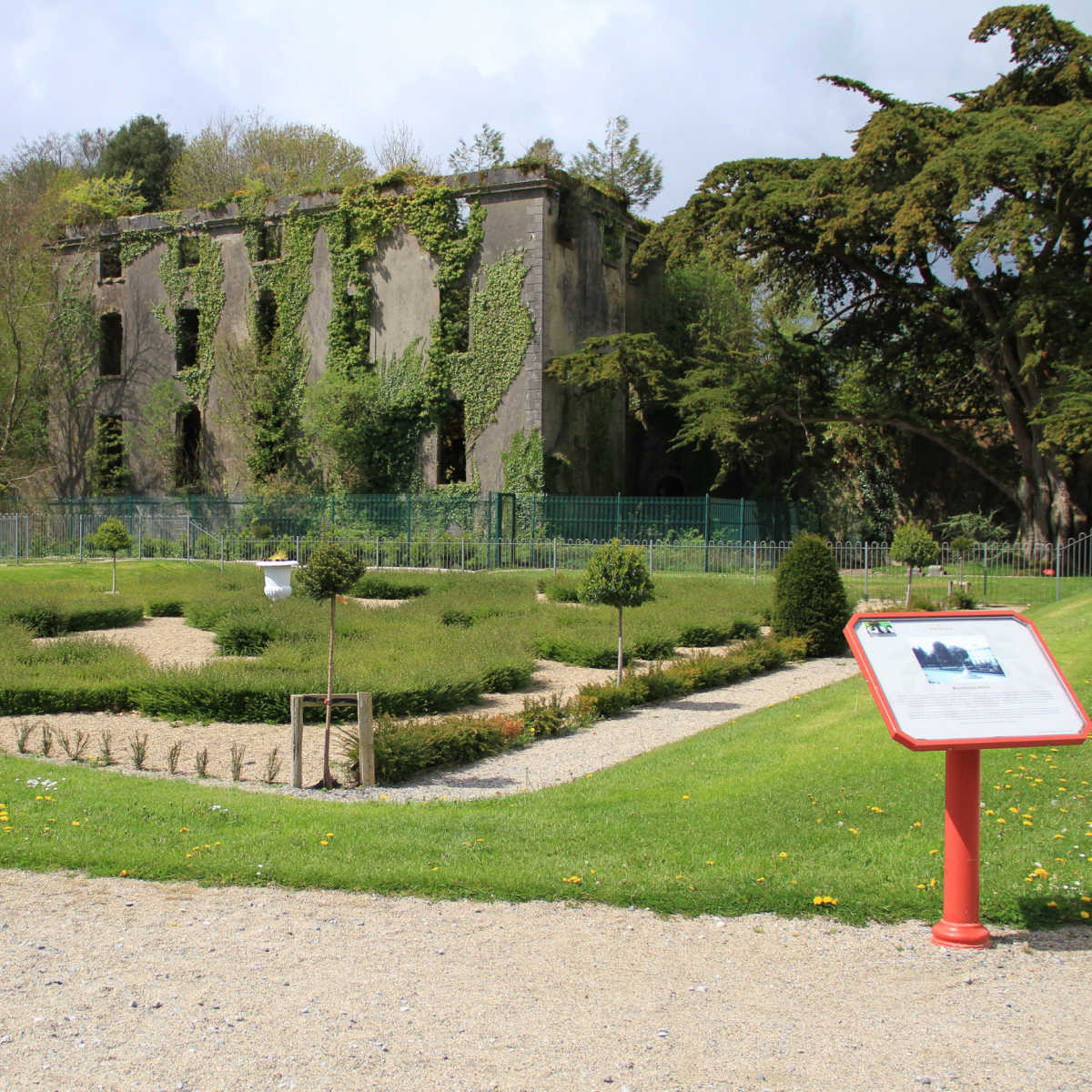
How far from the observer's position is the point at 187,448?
4278cm

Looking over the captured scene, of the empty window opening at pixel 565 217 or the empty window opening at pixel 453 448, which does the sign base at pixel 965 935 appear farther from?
the empty window opening at pixel 565 217

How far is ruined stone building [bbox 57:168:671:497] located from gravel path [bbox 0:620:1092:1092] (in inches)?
1160

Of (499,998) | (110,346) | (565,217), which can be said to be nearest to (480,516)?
(565,217)

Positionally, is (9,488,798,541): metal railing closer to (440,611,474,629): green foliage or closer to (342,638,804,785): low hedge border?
(440,611,474,629): green foliage

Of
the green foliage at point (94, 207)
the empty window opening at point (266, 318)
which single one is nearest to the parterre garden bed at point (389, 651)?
the empty window opening at point (266, 318)

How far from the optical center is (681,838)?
7.00 meters

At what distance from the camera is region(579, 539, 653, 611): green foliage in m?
14.8

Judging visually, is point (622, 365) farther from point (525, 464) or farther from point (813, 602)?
point (813, 602)

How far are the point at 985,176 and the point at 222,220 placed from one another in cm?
2605

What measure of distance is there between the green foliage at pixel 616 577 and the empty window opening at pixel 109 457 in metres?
32.2

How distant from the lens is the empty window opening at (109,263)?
1709 inches

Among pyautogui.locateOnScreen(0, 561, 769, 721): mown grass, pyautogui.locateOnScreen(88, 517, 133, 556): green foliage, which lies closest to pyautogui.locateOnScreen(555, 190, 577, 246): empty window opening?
pyautogui.locateOnScreen(0, 561, 769, 721): mown grass

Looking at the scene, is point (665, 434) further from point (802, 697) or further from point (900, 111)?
point (802, 697)

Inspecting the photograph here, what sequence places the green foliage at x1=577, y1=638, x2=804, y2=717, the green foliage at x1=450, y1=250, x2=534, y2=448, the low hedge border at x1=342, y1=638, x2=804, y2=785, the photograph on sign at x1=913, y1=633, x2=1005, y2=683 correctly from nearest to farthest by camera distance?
the photograph on sign at x1=913, y1=633, x2=1005, y2=683 < the low hedge border at x1=342, y1=638, x2=804, y2=785 < the green foliage at x1=577, y1=638, x2=804, y2=717 < the green foliage at x1=450, y1=250, x2=534, y2=448
